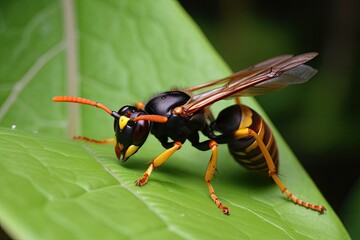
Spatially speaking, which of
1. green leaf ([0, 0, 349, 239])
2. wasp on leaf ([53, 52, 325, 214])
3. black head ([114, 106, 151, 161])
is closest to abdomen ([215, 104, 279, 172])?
wasp on leaf ([53, 52, 325, 214])

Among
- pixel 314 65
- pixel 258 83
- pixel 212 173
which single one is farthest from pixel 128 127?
pixel 314 65

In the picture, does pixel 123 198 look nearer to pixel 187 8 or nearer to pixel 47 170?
pixel 47 170

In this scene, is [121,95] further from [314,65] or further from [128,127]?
[314,65]

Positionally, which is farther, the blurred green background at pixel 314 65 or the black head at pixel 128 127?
the blurred green background at pixel 314 65

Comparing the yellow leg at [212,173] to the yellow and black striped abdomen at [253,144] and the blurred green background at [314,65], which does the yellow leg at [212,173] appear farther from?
the blurred green background at [314,65]

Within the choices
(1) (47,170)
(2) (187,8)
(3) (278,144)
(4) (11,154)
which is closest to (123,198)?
(1) (47,170)

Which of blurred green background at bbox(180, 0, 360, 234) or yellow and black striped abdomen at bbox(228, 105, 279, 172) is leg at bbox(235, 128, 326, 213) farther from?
blurred green background at bbox(180, 0, 360, 234)

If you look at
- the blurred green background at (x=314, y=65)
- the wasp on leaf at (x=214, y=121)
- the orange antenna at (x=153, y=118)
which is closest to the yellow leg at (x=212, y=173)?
the wasp on leaf at (x=214, y=121)
